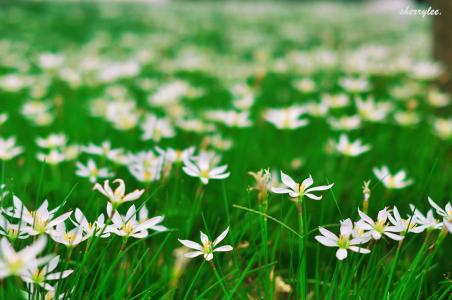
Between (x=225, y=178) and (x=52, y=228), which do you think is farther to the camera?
(x=225, y=178)

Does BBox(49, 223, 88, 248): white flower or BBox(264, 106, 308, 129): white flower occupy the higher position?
BBox(49, 223, 88, 248): white flower

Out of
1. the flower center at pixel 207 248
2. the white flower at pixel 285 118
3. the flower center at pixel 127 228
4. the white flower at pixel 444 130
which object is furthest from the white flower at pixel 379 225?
the white flower at pixel 444 130

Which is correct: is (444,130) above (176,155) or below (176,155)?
below

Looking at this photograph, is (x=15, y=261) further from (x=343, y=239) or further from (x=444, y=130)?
(x=444, y=130)

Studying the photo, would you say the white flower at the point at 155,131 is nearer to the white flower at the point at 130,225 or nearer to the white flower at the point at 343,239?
the white flower at the point at 130,225

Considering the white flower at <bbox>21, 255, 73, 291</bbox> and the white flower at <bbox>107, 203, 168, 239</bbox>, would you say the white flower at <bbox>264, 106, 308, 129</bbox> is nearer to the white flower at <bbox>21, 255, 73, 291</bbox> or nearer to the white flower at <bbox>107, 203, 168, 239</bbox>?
the white flower at <bbox>107, 203, 168, 239</bbox>

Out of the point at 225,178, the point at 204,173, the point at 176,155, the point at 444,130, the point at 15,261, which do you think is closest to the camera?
the point at 15,261

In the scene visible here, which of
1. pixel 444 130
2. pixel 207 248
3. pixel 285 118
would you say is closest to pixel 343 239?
pixel 207 248

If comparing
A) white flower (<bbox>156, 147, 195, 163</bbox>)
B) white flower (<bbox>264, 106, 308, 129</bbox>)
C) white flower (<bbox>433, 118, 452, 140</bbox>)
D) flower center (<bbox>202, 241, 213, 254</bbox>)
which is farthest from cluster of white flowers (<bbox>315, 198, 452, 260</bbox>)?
white flower (<bbox>433, 118, 452, 140</bbox>)
